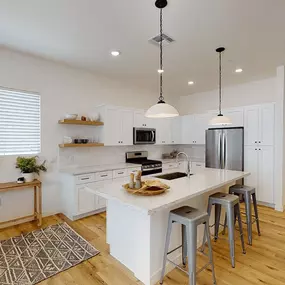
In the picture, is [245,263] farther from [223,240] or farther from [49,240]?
[49,240]

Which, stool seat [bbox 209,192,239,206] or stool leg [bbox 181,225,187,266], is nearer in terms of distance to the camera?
stool leg [bbox 181,225,187,266]

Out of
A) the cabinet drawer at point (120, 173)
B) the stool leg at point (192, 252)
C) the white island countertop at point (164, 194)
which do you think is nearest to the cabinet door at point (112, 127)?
the cabinet drawer at point (120, 173)

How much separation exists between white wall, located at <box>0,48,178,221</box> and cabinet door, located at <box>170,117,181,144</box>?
2099 millimetres

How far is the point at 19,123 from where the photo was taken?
138 inches

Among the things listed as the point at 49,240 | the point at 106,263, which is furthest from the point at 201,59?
the point at 49,240

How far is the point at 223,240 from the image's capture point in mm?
2900

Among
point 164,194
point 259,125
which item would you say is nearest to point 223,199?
point 164,194

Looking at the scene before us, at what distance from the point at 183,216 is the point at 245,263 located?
3.80 feet

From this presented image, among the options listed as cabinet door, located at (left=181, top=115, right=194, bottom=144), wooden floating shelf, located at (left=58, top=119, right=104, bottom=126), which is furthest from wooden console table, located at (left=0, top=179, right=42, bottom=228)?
cabinet door, located at (left=181, top=115, right=194, bottom=144)

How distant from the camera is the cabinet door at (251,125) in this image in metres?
4.32

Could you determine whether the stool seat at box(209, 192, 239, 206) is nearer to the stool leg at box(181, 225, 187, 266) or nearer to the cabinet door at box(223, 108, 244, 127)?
the stool leg at box(181, 225, 187, 266)

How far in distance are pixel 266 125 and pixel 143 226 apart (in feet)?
11.9

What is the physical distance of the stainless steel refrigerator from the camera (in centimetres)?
452

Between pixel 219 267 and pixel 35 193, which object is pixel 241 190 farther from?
pixel 35 193
